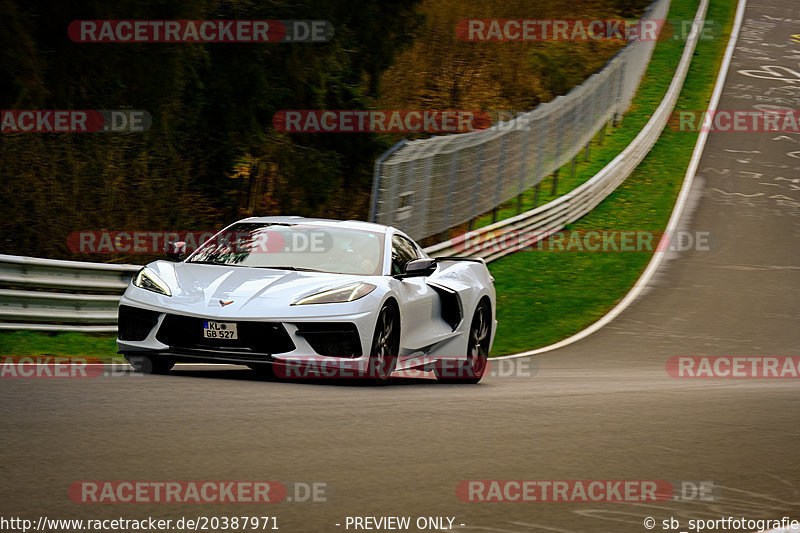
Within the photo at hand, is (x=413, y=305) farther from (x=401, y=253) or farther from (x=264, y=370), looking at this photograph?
(x=264, y=370)

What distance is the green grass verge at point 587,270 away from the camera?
65.7 feet

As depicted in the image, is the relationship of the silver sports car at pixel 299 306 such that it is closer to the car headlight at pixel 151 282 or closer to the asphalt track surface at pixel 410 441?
the car headlight at pixel 151 282

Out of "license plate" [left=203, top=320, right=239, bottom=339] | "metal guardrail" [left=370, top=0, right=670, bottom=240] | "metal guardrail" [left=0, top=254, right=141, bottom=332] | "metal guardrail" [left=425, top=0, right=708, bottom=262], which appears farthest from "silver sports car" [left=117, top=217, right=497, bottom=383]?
"metal guardrail" [left=425, top=0, right=708, bottom=262]

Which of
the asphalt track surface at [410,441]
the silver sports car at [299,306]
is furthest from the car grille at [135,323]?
the asphalt track surface at [410,441]

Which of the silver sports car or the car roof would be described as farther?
the car roof

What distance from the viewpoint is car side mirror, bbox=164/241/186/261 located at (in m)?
10.7

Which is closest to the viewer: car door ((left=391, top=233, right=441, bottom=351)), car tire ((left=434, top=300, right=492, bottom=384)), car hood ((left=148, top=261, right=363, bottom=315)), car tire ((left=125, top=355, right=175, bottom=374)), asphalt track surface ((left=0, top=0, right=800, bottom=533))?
asphalt track surface ((left=0, top=0, right=800, bottom=533))

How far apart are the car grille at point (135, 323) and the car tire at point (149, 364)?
0.98ft

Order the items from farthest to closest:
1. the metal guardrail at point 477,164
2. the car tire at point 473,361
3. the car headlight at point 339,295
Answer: the metal guardrail at point 477,164, the car tire at point 473,361, the car headlight at point 339,295

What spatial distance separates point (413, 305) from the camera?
11.0m

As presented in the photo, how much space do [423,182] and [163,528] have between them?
1755 cm

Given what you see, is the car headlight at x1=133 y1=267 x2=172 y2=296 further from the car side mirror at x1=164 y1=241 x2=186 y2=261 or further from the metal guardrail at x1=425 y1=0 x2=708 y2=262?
the metal guardrail at x1=425 y1=0 x2=708 y2=262

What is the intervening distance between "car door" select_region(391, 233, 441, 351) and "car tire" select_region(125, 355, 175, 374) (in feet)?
6.66

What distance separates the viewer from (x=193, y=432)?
23.0 feet
